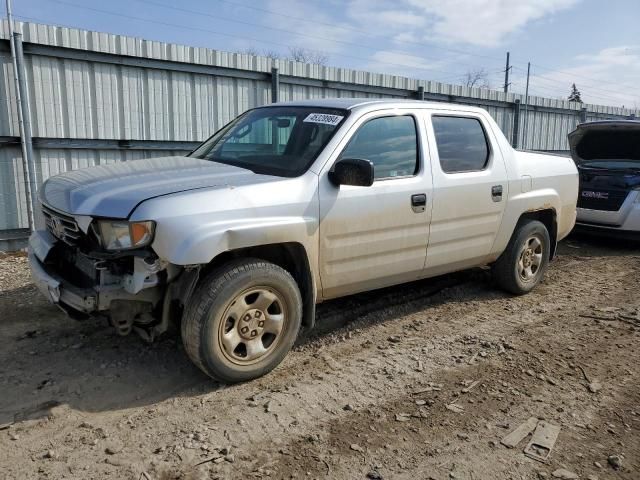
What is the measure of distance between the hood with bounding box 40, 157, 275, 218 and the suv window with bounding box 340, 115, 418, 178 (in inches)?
32.8

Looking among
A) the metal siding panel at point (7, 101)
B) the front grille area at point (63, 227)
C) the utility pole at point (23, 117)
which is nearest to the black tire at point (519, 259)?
the front grille area at point (63, 227)

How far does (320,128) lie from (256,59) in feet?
18.2

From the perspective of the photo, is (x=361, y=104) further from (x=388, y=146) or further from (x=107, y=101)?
(x=107, y=101)

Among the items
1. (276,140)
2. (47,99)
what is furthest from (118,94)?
(276,140)

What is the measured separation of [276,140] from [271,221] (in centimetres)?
106

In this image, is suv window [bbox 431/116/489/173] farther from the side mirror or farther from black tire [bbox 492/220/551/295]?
the side mirror

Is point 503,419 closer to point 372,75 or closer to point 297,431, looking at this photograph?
point 297,431

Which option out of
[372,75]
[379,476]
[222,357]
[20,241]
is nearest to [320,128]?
[222,357]

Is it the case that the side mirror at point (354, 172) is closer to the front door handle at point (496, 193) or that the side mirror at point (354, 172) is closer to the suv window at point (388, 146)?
the suv window at point (388, 146)

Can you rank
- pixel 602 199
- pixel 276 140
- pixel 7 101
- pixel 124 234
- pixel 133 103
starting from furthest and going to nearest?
pixel 602 199
pixel 133 103
pixel 7 101
pixel 276 140
pixel 124 234

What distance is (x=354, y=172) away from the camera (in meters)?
3.71

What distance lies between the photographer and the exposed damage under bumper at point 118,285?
10.6 feet

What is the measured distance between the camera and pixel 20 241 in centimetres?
720

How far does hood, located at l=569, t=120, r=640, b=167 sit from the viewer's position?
854 centimetres
